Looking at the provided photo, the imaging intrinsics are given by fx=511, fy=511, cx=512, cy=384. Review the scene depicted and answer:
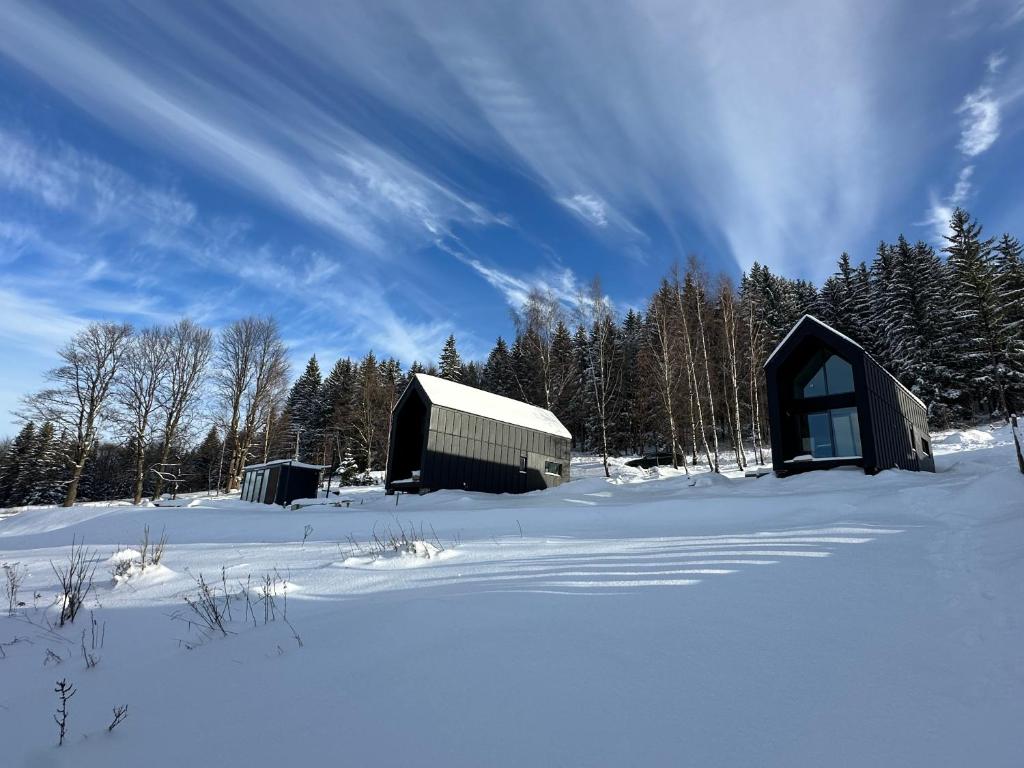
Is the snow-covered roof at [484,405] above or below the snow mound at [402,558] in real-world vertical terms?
above

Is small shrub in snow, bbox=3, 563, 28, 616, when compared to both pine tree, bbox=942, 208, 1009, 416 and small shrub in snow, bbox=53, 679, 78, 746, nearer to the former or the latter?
small shrub in snow, bbox=53, 679, 78, 746

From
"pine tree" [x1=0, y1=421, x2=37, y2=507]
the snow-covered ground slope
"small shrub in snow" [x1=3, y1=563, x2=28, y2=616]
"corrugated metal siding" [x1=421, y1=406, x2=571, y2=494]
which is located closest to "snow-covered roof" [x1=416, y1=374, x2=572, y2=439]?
"corrugated metal siding" [x1=421, y1=406, x2=571, y2=494]

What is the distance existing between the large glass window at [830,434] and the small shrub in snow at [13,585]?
64.4ft

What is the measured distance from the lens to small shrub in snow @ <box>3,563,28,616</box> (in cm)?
552

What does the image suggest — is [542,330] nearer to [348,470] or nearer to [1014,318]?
[348,470]

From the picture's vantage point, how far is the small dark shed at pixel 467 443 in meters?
20.8

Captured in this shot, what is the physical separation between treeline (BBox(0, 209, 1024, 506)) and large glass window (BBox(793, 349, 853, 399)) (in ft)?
20.6

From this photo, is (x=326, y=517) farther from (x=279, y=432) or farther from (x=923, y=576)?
(x=279, y=432)

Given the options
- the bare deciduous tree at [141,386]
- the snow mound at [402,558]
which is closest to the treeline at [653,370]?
the bare deciduous tree at [141,386]

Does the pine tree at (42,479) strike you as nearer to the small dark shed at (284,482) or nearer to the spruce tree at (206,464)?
the spruce tree at (206,464)

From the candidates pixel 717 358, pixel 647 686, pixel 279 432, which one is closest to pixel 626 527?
pixel 647 686

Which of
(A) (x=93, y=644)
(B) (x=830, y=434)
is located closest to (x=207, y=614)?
(A) (x=93, y=644)

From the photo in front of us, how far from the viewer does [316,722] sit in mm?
2650

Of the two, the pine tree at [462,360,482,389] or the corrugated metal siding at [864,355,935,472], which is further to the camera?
the pine tree at [462,360,482,389]
